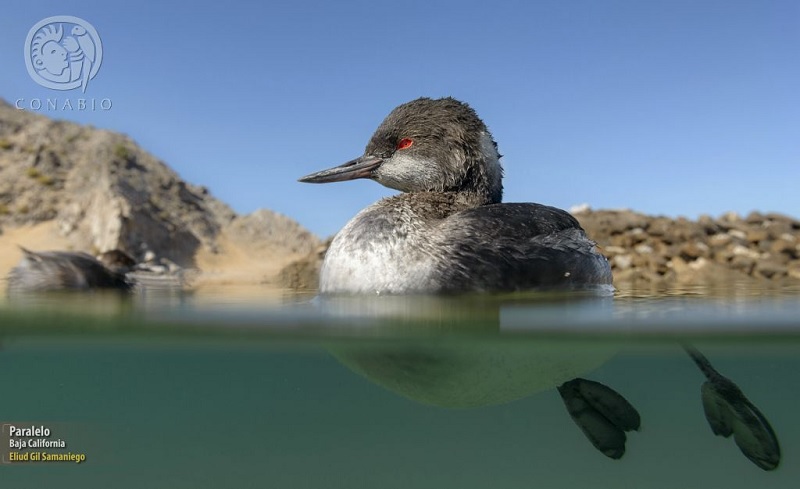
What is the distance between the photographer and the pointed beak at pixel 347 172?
623 centimetres

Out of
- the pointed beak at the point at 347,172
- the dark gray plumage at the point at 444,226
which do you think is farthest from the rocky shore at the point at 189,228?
the dark gray plumage at the point at 444,226

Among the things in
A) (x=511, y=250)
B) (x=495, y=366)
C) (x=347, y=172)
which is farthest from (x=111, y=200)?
(x=511, y=250)

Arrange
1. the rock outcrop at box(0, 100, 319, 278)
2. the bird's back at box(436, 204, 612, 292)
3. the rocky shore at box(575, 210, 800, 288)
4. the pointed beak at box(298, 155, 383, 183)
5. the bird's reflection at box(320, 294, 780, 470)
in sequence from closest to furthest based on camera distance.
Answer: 1. the bird's back at box(436, 204, 612, 292)
2. the bird's reflection at box(320, 294, 780, 470)
3. the pointed beak at box(298, 155, 383, 183)
4. the rocky shore at box(575, 210, 800, 288)
5. the rock outcrop at box(0, 100, 319, 278)

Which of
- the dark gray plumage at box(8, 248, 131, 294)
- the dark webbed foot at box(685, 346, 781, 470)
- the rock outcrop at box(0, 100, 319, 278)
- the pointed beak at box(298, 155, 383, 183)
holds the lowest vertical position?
the dark webbed foot at box(685, 346, 781, 470)

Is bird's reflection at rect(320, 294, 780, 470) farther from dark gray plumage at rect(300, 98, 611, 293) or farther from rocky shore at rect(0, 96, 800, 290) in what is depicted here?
rocky shore at rect(0, 96, 800, 290)

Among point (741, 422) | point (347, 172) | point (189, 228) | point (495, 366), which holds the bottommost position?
point (741, 422)

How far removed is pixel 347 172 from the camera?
246 inches

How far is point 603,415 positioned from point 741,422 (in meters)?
1.05

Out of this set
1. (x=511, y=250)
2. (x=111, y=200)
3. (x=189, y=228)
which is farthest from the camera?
(x=189, y=228)

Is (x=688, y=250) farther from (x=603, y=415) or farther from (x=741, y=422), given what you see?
(x=603, y=415)

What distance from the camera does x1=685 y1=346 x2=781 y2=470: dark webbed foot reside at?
5441 millimetres

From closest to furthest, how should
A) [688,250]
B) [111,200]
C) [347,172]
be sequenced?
[347,172]
[688,250]
[111,200]

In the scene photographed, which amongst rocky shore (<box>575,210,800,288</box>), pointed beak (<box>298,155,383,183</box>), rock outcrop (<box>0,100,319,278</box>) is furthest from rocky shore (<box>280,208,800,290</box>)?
rock outcrop (<box>0,100,319,278</box>)

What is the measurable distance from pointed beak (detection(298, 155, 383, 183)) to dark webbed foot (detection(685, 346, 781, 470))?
3.39 m
